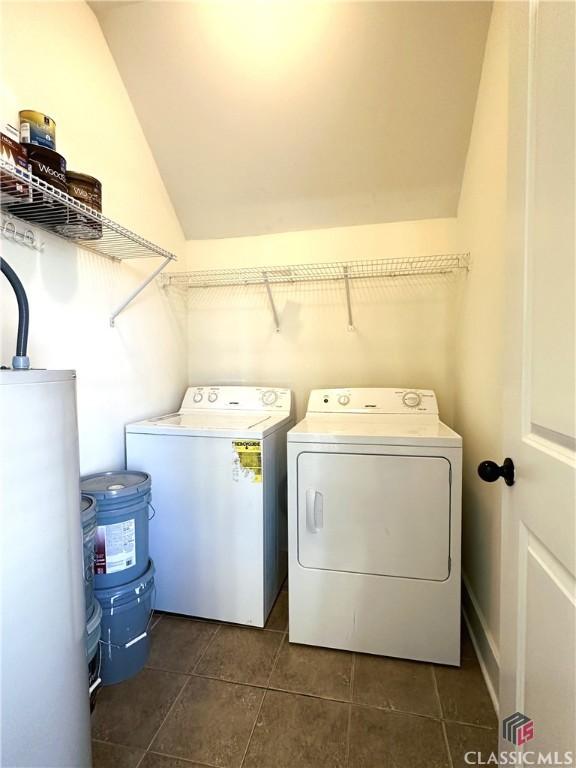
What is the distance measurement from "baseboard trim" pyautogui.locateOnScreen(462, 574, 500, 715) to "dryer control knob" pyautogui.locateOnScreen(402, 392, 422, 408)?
0.91m

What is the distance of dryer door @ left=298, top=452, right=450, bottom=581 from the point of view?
4.60 feet

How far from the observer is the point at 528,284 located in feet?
2.36

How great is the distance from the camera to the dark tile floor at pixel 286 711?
1.09 meters

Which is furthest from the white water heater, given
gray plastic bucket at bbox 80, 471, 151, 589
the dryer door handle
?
the dryer door handle

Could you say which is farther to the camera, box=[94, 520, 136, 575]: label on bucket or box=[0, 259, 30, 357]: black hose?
box=[94, 520, 136, 575]: label on bucket

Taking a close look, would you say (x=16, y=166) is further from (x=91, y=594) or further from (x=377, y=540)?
(x=377, y=540)

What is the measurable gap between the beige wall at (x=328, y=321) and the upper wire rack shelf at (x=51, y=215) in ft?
2.69

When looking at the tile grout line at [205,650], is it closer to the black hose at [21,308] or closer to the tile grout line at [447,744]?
the tile grout line at [447,744]

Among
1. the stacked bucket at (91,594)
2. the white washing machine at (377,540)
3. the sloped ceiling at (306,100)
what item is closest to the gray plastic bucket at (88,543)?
the stacked bucket at (91,594)

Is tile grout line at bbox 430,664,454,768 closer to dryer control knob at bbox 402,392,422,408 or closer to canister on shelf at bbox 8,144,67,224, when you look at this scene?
dryer control knob at bbox 402,392,422,408

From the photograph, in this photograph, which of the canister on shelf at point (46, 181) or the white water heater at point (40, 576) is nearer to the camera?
the white water heater at point (40, 576)

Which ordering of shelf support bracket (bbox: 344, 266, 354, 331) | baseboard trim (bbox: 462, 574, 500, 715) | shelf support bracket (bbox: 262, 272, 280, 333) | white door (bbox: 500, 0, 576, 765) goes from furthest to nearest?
shelf support bracket (bbox: 262, 272, 280, 333), shelf support bracket (bbox: 344, 266, 354, 331), baseboard trim (bbox: 462, 574, 500, 715), white door (bbox: 500, 0, 576, 765)

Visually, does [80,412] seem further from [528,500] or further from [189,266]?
[528,500]

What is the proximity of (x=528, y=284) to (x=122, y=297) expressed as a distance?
5.53 ft
